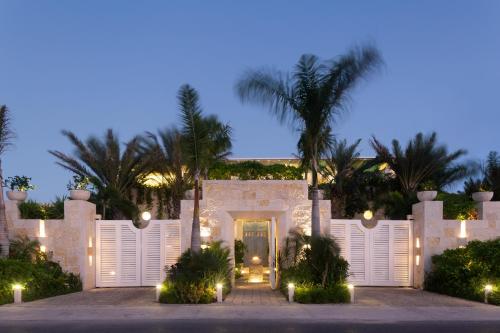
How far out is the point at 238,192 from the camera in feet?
50.1

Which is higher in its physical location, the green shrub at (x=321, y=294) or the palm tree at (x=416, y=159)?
the palm tree at (x=416, y=159)

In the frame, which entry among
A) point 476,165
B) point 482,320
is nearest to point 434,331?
point 482,320

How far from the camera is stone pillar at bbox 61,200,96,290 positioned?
1487cm

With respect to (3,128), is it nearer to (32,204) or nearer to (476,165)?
(32,204)

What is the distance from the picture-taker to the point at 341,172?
21.6 m

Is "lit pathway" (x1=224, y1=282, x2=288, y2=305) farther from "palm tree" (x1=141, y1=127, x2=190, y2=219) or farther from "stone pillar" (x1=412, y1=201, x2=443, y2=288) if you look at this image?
"palm tree" (x1=141, y1=127, x2=190, y2=219)

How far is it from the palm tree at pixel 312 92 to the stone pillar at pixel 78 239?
19.1ft

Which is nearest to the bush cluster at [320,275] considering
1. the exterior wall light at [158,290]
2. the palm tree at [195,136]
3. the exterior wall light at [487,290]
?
the palm tree at [195,136]

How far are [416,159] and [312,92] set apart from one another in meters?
9.22

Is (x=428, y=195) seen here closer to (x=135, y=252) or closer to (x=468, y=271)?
(x=468, y=271)

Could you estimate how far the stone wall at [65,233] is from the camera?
14.9 meters

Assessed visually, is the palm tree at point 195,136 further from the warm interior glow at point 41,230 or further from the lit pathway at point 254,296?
the warm interior glow at point 41,230

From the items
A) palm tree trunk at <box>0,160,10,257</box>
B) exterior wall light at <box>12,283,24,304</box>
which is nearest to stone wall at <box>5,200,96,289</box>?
palm tree trunk at <box>0,160,10,257</box>

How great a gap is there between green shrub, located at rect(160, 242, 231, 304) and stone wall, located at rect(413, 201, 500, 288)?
247 inches
